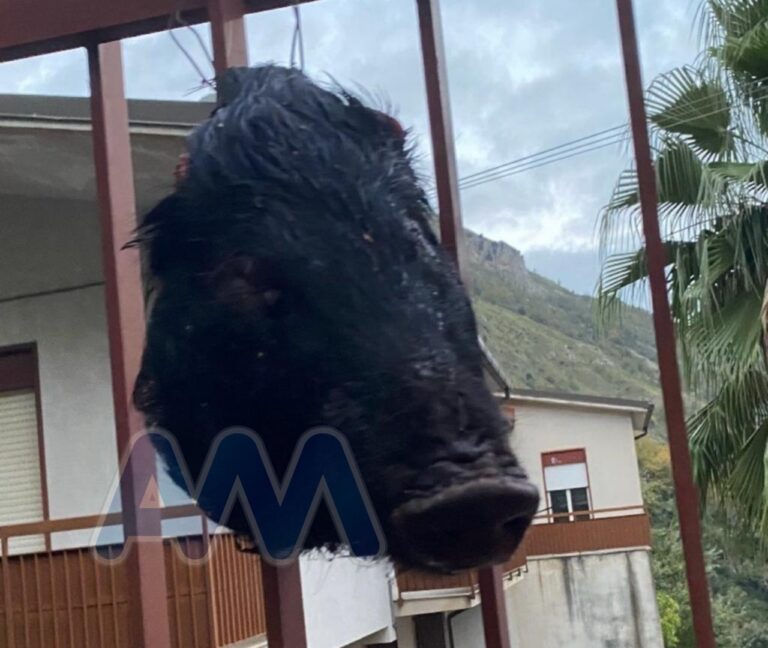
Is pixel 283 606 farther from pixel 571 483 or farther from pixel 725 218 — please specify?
pixel 571 483

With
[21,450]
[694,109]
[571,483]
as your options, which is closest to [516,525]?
[21,450]

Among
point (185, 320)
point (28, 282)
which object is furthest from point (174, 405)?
point (28, 282)

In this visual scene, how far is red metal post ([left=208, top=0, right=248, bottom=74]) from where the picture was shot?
1278mm

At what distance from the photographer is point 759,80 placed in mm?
4957

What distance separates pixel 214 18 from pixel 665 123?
394 centimetres

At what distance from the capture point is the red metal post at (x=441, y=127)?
1.21 meters

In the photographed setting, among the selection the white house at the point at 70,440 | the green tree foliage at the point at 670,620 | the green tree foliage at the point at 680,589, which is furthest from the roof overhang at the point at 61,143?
the green tree foliage at the point at 670,620

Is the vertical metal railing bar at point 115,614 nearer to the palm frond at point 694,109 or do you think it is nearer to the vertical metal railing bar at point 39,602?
the vertical metal railing bar at point 39,602

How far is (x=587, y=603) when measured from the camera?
13.0 m

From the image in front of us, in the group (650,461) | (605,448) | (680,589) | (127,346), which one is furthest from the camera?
(680,589)

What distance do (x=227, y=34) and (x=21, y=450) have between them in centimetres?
389

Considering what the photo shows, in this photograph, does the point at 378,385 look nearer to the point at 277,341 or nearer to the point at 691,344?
the point at 277,341

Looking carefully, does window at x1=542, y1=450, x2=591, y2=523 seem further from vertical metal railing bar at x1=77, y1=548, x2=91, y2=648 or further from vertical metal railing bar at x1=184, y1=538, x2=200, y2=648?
vertical metal railing bar at x1=77, y1=548, x2=91, y2=648

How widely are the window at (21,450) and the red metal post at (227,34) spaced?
378cm
